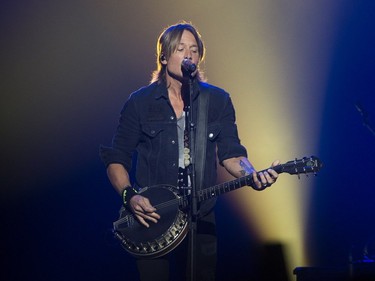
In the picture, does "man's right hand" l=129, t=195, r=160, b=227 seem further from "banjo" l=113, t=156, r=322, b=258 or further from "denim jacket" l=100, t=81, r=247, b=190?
"denim jacket" l=100, t=81, r=247, b=190

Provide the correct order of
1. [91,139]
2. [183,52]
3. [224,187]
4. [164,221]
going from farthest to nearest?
[91,139] → [183,52] → [164,221] → [224,187]

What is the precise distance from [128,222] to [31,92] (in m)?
2.64

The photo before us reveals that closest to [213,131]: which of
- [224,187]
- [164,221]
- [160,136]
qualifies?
[160,136]

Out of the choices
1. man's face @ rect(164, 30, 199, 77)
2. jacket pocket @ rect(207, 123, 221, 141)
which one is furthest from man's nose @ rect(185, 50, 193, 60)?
jacket pocket @ rect(207, 123, 221, 141)

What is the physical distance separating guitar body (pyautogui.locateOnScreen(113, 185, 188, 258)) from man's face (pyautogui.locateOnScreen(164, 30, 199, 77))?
35.2 inches

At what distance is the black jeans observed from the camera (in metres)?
3.53

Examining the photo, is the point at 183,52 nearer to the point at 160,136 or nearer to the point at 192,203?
the point at 160,136

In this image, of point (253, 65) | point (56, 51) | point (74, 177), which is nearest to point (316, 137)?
point (253, 65)

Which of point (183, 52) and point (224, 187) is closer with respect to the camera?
point (224, 187)

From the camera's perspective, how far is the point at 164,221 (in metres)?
3.59

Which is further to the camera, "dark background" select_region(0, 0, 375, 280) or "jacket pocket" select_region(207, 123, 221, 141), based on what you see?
"dark background" select_region(0, 0, 375, 280)

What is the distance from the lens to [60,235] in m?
5.65

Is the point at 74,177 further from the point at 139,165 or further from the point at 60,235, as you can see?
the point at 139,165

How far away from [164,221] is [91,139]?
239cm
